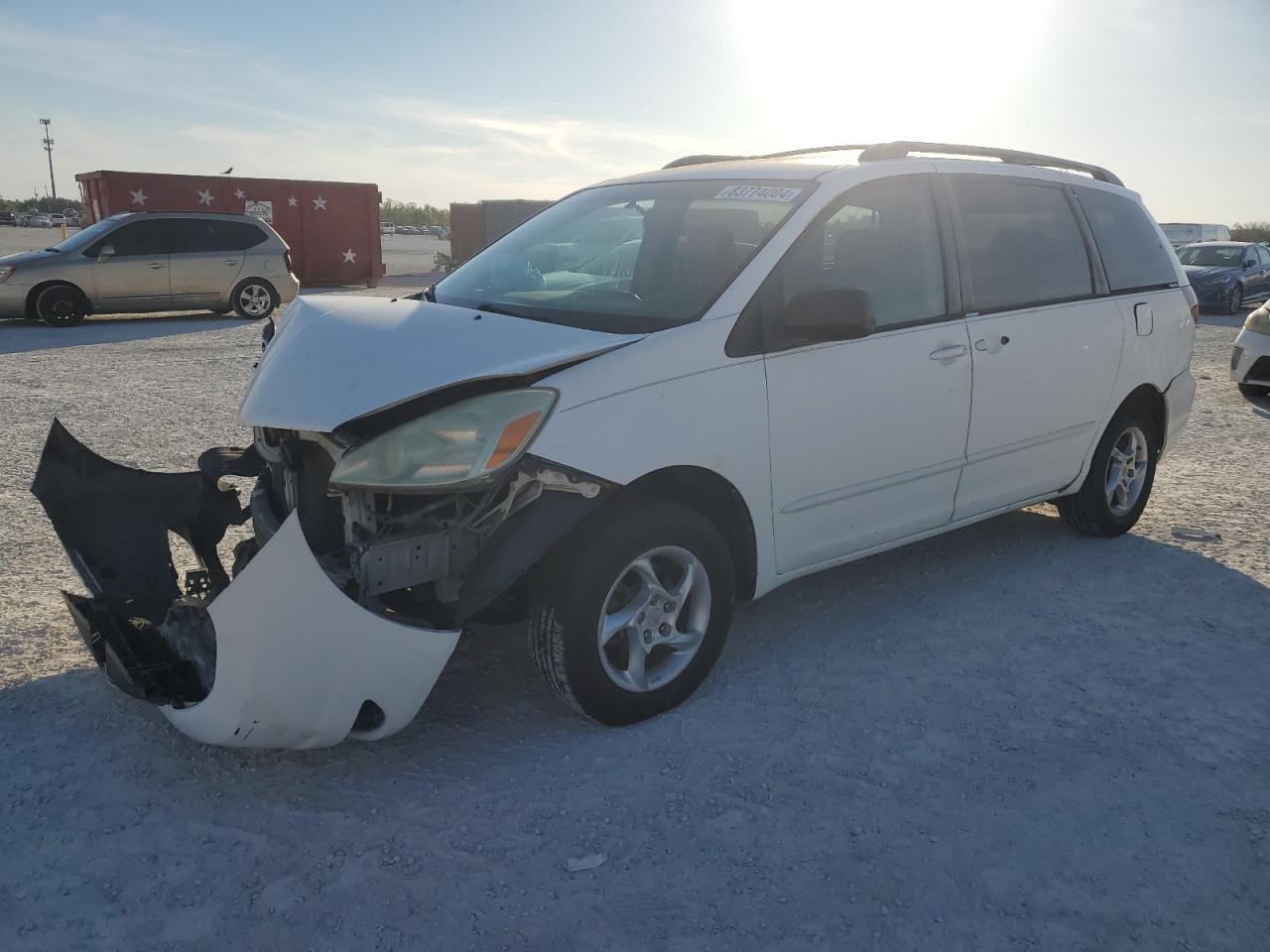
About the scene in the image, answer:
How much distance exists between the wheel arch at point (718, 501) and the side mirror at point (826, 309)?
0.59 m

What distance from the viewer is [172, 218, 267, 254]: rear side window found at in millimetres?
15344

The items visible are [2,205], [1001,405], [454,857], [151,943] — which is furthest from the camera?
[2,205]

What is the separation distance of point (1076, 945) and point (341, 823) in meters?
1.90

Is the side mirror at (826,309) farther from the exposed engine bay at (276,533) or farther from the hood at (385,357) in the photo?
the exposed engine bay at (276,533)

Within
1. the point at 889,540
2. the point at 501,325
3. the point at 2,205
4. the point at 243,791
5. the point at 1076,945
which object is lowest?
the point at 1076,945

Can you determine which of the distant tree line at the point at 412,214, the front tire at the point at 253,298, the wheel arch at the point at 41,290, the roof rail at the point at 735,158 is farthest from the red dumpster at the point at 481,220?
the distant tree line at the point at 412,214

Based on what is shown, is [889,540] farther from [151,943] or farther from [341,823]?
[151,943]

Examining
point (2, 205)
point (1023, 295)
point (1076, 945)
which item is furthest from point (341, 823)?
point (2, 205)

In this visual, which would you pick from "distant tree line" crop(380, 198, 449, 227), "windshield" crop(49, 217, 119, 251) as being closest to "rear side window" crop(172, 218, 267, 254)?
"windshield" crop(49, 217, 119, 251)

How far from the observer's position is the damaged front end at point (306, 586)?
2.62 m

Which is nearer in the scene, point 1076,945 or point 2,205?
point 1076,945

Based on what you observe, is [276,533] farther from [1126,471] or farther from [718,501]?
[1126,471]

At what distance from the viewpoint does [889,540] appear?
4.06 metres

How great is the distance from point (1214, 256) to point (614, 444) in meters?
21.6
